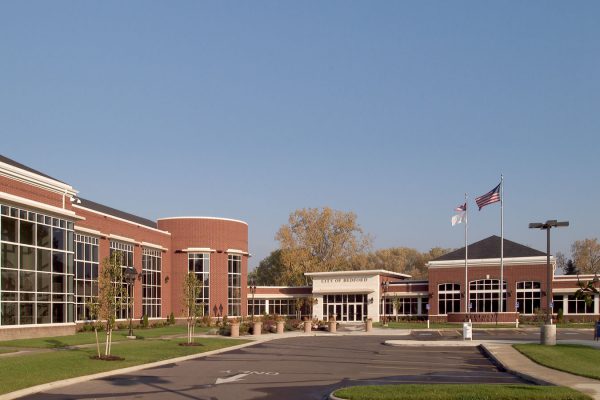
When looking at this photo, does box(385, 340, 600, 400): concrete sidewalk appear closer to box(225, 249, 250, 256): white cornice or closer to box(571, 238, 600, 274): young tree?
box(225, 249, 250, 256): white cornice

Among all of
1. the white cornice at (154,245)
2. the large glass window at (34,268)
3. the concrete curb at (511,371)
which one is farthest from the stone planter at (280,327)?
the concrete curb at (511,371)

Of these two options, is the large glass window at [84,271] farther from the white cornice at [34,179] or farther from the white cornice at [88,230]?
the white cornice at [34,179]

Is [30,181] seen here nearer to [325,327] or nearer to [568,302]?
[325,327]

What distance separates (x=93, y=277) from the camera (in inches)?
2000

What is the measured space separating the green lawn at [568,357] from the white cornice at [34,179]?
25755mm

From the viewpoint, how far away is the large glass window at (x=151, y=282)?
60.8 meters

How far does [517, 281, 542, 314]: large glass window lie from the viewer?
238ft

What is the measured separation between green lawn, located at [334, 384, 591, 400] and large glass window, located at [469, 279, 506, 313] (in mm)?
59638

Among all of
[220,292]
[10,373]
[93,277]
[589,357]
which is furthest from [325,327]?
[10,373]

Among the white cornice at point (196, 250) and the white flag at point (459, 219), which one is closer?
Answer: the white flag at point (459, 219)

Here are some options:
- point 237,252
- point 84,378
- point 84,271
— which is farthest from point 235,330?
point 84,378

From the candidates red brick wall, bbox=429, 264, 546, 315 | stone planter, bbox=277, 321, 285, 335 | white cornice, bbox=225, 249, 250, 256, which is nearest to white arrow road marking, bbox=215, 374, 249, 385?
stone planter, bbox=277, 321, 285, 335

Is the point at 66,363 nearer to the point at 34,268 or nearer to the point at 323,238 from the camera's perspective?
the point at 34,268

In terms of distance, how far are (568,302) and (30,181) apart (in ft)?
183
